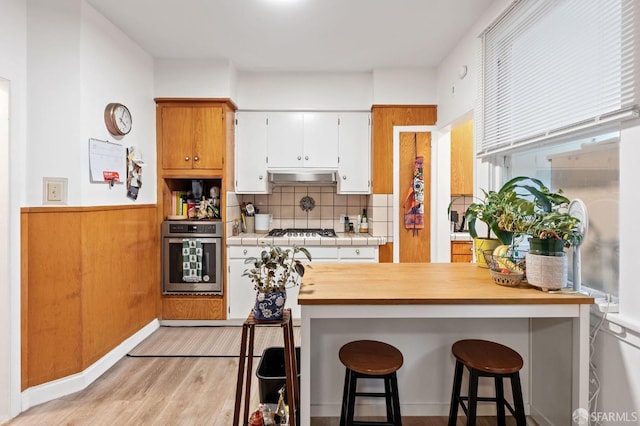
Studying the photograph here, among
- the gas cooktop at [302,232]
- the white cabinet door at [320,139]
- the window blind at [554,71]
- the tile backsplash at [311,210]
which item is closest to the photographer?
the window blind at [554,71]

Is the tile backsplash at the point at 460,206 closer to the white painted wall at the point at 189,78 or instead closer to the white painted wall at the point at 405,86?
the white painted wall at the point at 405,86

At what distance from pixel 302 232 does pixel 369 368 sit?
2446 mm

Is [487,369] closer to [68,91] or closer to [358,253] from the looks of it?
[358,253]

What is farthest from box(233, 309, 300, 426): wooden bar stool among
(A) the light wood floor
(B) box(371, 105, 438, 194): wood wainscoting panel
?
(B) box(371, 105, 438, 194): wood wainscoting panel

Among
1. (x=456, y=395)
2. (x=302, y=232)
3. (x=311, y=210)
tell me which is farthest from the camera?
(x=311, y=210)

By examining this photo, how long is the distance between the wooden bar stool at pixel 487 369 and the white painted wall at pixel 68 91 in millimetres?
2512

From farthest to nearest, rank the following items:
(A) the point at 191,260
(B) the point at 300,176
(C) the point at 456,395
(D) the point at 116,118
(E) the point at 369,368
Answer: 1. (B) the point at 300,176
2. (A) the point at 191,260
3. (D) the point at 116,118
4. (C) the point at 456,395
5. (E) the point at 369,368

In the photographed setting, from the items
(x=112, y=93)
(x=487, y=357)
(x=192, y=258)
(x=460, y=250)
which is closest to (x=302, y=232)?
(x=192, y=258)

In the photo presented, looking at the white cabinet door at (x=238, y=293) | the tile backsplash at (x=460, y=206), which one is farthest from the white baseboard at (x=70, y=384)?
the tile backsplash at (x=460, y=206)

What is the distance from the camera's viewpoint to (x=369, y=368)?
150 centimetres

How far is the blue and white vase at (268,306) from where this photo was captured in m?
1.59

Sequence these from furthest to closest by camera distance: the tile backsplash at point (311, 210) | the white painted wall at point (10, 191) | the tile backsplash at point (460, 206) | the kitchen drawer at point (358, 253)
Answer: the tile backsplash at point (460, 206)
the tile backsplash at point (311, 210)
the kitchen drawer at point (358, 253)
the white painted wall at point (10, 191)

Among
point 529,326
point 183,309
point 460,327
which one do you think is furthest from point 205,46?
point 529,326

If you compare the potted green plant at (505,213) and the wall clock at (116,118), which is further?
the wall clock at (116,118)
